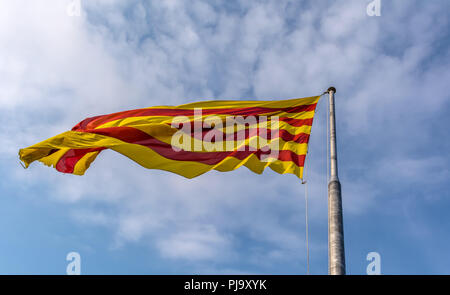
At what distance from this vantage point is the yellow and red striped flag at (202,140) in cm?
1794

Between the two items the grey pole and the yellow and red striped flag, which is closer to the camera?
the grey pole

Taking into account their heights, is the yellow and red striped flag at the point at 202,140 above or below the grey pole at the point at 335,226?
above

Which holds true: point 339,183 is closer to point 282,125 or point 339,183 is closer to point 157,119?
point 282,125

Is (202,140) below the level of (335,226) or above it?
above

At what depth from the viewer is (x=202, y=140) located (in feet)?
62.3

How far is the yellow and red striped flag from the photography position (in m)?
17.9

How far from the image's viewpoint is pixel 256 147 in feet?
59.3

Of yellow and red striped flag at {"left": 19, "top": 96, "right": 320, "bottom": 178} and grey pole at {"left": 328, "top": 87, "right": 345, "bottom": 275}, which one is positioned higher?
yellow and red striped flag at {"left": 19, "top": 96, "right": 320, "bottom": 178}

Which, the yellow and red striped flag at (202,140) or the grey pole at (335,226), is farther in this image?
the yellow and red striped flag at (202,140)

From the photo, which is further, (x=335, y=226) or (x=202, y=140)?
(x=202, y=140)
